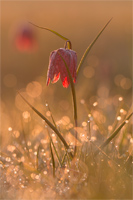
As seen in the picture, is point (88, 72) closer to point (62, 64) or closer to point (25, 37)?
point (25, 37)

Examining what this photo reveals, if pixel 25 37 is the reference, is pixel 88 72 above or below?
below

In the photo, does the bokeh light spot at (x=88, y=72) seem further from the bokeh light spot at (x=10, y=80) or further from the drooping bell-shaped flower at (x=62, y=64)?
the drooping bell-shaped flower at (x=62, y=64)

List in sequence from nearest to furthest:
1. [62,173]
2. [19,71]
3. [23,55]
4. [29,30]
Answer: [62,173] < [29,30] < [19,71] < [23,55]

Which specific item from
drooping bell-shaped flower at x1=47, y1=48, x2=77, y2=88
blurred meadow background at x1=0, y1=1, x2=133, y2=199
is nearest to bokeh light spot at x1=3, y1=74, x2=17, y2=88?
blurred meadow background at x1=0, y1=1, x2=133, y2=199

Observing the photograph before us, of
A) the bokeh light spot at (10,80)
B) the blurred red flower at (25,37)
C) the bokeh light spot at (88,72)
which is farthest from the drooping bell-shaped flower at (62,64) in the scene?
the blurred red flower at (25,37)

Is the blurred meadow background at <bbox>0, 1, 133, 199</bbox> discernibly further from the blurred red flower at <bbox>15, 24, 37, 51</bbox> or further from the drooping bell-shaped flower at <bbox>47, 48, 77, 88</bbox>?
the drooping bell-shaped flower at <bbox>47, 48, 77, 88</bbox>

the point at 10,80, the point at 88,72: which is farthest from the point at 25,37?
the point at 88,72

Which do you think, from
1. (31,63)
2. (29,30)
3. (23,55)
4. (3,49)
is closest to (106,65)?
(29,30)

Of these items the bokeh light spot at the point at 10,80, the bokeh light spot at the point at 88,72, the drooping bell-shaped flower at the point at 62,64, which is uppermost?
the drooping bell-shaped flower at the point at 62,64

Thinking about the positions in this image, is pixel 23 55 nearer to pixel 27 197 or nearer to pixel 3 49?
pixel 3 49
